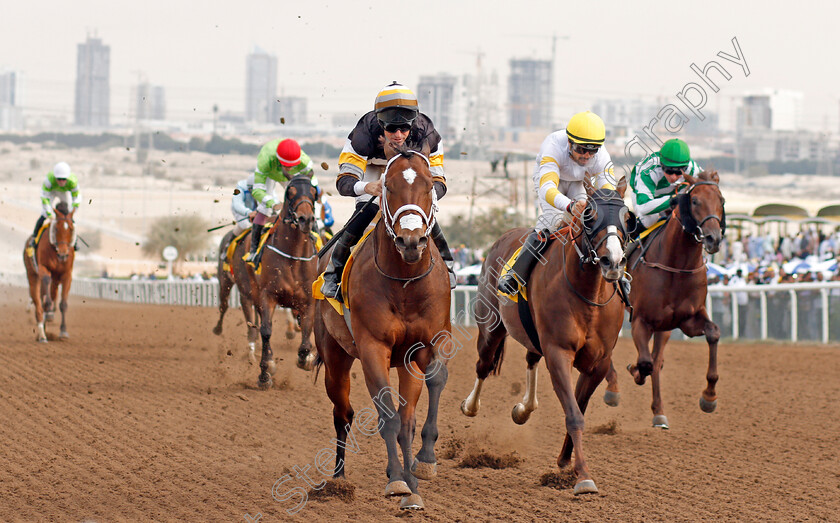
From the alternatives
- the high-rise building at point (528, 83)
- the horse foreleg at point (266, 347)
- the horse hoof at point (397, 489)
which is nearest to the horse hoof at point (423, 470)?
the horse hoof at point (397, 489)

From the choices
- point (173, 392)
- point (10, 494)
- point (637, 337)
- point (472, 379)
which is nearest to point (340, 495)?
point (10, 494)

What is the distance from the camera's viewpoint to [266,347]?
11094 mm

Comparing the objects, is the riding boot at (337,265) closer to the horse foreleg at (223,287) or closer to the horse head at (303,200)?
the horse head at (303,200)

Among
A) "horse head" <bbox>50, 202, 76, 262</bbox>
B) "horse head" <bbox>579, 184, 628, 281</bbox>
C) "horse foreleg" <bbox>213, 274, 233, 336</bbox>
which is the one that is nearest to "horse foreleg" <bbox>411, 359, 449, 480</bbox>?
"horse head" <bbox>579, 184, 628, 281</bbox>

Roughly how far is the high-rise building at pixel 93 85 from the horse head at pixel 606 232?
2945 inches

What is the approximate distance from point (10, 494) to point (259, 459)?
179 centimetres

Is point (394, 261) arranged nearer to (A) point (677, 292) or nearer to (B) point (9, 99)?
(A) point (677, 292)

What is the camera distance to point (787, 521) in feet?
18.6

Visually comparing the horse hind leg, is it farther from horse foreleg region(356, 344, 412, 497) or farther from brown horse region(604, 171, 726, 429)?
horse foreleg region(356, 344, 412, 497)

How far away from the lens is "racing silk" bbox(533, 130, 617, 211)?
282 inches

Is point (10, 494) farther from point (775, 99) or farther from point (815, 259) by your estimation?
point (775, 99)

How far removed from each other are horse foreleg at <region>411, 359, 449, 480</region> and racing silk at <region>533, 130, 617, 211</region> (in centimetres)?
175

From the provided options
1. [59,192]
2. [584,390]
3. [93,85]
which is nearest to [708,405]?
[584,390]

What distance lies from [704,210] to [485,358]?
7.23 feet
